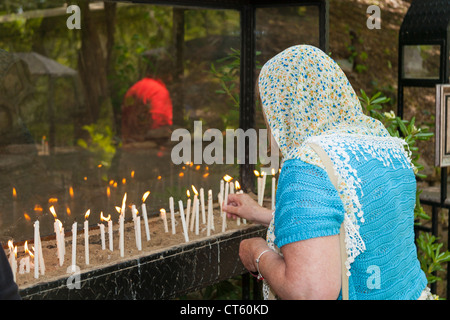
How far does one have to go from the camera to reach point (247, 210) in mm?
2396

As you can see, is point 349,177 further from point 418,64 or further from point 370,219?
point 418,64

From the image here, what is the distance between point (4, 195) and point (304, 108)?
415 cm

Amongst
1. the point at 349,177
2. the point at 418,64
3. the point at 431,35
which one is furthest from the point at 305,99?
the point at 418,64

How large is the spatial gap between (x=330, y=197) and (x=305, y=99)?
0.34 meters

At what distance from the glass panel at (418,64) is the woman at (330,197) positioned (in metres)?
2.34

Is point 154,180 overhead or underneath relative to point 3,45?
underneath

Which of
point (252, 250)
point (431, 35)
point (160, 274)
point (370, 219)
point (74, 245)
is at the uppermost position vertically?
point (431, 35)

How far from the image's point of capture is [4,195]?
5.18 metres

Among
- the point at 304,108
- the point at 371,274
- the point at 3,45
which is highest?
the point at 3,45

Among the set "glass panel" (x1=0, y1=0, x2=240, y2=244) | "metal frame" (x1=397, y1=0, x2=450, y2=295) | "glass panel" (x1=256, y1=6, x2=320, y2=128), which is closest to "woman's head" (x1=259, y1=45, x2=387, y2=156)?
"glass panel" (x1=256, y1=6, x2=320, y2=128)

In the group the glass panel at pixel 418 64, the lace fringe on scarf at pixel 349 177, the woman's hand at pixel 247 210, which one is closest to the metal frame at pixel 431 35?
the glass panel at pixel 418 64
